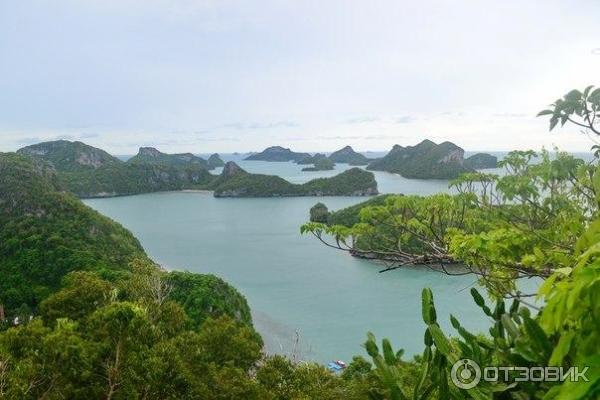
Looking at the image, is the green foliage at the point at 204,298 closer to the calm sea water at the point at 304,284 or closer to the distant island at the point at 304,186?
the calm sea water at the point at 304,284

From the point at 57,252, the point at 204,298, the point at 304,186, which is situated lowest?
the point at 204,298

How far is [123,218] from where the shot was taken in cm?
8112

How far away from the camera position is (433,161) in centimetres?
13088

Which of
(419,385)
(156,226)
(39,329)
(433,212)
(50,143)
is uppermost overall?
(50,143)

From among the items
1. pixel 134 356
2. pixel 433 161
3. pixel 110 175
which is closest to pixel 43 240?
pixel 134 356

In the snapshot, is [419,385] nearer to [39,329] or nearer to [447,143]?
[39,329]

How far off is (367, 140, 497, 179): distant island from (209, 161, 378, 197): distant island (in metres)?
26.0

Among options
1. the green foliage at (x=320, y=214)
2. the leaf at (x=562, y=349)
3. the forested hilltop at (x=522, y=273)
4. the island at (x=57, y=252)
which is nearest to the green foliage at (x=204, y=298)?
the island at (x=57, y=252)

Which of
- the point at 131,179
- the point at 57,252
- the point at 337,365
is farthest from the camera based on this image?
the point at 131,179

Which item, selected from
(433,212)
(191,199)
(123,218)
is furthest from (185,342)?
(191,199)

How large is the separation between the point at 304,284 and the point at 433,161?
10207 cm

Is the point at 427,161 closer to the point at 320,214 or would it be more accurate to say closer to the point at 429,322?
the point at 320,214

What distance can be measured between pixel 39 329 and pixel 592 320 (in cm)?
765

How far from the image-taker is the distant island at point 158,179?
103 m
